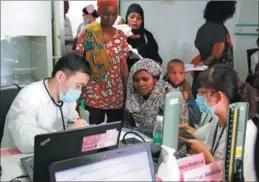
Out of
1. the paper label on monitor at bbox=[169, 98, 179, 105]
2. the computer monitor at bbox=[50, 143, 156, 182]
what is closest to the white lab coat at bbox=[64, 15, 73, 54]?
the paper label on monitor at bbox=[169, 98, 179, 105]

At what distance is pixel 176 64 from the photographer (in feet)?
7.62

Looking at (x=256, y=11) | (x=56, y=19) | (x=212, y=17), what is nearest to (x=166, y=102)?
(x=56, y=19)

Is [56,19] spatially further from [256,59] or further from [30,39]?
[256,59]

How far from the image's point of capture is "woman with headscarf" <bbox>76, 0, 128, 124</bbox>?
83.8 inches

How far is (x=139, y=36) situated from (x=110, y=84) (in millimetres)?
633

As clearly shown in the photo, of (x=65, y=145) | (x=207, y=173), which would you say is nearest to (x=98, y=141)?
(x=65, y=145)

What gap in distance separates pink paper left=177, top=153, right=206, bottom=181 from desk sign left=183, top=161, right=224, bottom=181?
11 millimetres

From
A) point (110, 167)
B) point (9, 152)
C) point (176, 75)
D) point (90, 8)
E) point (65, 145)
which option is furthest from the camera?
point (90, 8)

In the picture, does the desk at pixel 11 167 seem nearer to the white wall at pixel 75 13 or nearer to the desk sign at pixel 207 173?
the desk sign at pixel 207 173

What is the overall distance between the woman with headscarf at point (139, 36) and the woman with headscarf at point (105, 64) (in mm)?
327

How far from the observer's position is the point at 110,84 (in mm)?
2158

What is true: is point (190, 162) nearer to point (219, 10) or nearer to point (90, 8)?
point (90, 8)

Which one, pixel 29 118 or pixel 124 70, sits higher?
pixel 124 70

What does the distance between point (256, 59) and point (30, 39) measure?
2.14m
